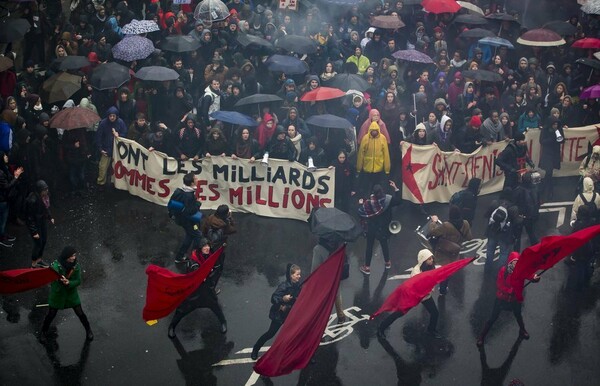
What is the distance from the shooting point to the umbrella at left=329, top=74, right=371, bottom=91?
691 inches

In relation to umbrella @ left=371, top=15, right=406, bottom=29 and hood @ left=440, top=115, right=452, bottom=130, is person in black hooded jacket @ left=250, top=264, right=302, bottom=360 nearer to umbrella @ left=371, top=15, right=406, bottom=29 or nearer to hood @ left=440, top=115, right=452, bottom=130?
hood @ left=440, top=115, right=452, bottom=130

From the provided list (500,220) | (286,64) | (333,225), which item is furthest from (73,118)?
(500,220)

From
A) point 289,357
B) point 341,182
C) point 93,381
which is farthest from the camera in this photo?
point 341,182

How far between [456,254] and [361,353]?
2.27 m

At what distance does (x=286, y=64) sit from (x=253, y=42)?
1.32 meters


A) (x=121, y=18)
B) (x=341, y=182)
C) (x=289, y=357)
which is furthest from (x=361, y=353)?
(x=121, y=18)

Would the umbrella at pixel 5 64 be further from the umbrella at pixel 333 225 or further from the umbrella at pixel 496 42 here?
the umbrella at pixel 496 42

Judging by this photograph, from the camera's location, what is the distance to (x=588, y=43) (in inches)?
820

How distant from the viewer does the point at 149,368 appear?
1123 centimetres

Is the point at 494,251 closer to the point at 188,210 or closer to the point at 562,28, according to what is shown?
the point at 188,210

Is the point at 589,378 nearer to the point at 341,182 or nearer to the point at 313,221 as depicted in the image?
the point at 313,221

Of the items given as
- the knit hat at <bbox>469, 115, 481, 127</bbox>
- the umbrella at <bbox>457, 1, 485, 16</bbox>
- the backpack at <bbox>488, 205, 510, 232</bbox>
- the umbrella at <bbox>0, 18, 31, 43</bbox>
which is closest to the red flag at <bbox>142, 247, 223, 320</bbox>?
the backpack at <bbox>488, 205, 510, 232</bbox>

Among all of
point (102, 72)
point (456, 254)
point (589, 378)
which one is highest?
point (102, 72)

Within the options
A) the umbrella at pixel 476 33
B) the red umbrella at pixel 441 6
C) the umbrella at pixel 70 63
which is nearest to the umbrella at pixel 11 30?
the umbrella at pixel 70 63
